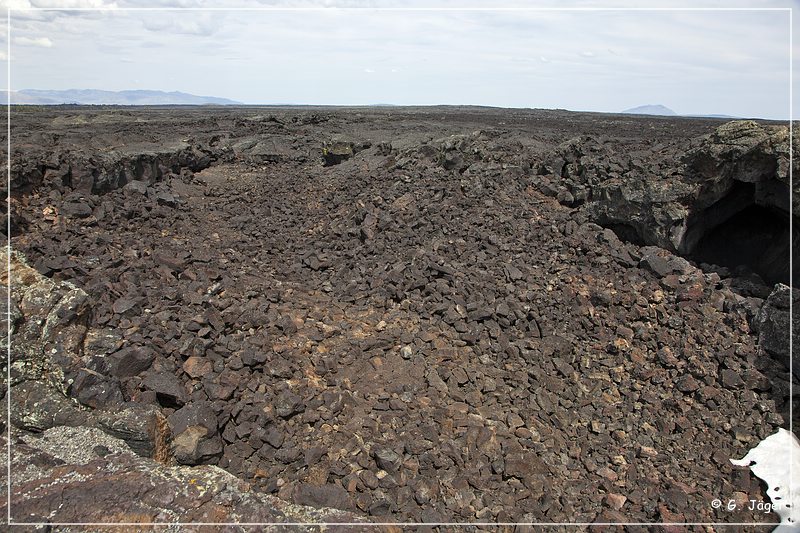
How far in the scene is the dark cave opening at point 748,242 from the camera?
8.04 metres

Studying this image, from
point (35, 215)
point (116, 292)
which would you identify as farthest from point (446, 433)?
point (35, 215)

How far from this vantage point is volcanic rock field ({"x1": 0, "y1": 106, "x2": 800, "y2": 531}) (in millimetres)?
4625

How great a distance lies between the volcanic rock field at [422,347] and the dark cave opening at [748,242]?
44 mm

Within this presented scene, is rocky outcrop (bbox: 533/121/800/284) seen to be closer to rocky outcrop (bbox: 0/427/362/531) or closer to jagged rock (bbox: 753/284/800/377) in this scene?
jagged rock (bbox: 753/284/800/377)

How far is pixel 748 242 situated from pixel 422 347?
629cm

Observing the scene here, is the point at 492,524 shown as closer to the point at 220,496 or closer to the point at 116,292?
the point at 220,496

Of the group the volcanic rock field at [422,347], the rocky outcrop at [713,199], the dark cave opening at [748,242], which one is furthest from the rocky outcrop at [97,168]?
the dark cave opening at [748,242]

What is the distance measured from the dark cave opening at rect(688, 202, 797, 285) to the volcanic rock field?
0.15 ft

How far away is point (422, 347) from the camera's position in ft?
22.7

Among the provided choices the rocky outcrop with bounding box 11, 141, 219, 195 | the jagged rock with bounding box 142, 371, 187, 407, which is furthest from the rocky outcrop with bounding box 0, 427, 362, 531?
the rocky outcrop with bounding box 11, 141, 219, 195

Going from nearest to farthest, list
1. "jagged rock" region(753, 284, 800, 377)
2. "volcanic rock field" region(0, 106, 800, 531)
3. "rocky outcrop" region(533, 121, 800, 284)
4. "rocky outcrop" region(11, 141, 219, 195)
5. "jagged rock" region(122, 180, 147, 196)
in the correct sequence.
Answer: "volcanic rock field" region(0, 106, 800, 531), "jagged rock" region(753, 284, 800, 377), "rocky outcrop" region(533, 121, 800, 284), "rocky outcrop" region(11, 141, 219, 195), "jagged rock" region(122, 180, 147, 196)

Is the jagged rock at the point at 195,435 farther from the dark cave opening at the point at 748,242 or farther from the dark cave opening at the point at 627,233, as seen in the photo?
the dark cave opening at the point at 748,242

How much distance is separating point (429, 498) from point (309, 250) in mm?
6616

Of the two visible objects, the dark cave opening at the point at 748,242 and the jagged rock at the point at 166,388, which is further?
the dark cave opening at the point at 748,242
